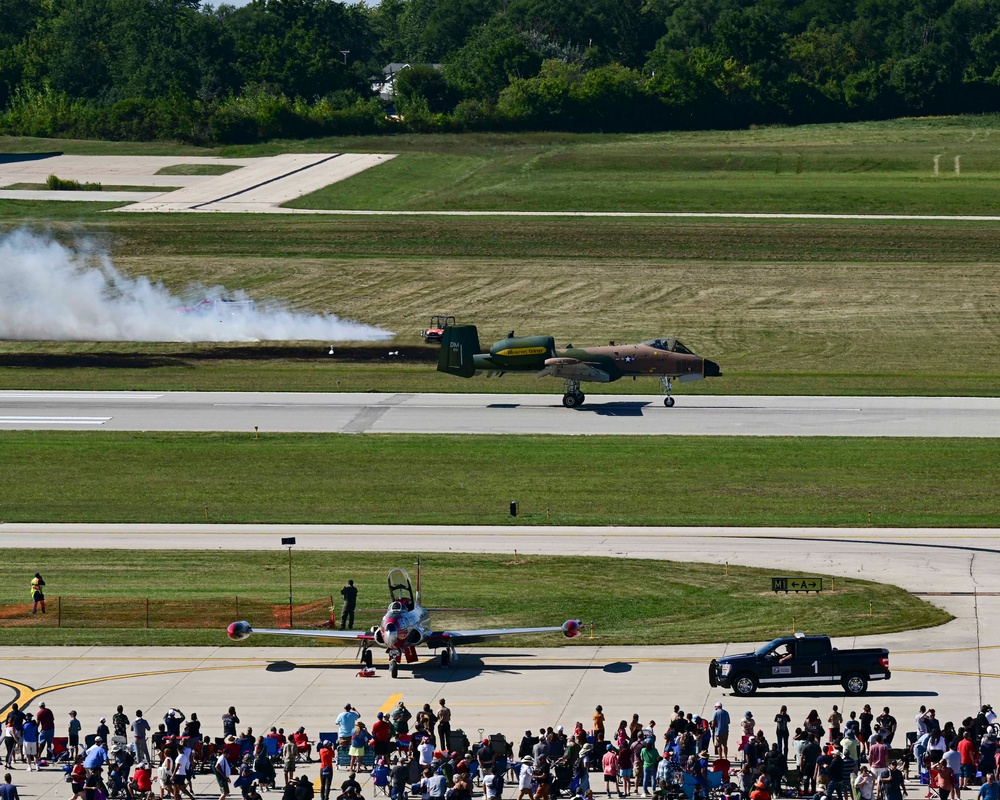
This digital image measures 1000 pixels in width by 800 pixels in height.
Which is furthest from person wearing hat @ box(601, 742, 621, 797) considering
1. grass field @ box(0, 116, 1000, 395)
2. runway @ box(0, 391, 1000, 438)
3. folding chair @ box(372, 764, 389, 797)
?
grass field @ box(0, 116, 1000, 395)

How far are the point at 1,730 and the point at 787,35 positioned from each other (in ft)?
579

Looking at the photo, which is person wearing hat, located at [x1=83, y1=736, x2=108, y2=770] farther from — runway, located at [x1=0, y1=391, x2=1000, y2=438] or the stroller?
runway, located at [x1=0, y1=391, x2=1000, y2=438]

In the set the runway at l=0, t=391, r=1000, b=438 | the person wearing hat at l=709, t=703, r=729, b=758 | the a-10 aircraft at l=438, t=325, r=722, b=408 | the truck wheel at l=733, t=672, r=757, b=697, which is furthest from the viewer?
the a-10 aircraft at l=438, t=325, r=722, b=408

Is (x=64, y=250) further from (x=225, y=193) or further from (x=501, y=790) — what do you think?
(x=501, y=790)

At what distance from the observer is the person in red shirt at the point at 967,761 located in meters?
28.3

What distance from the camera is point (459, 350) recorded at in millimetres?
70625

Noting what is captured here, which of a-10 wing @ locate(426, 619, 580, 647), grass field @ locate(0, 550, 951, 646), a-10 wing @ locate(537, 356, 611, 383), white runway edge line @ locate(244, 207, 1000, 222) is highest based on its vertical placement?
white runway edge line @ locate(244, 207, 1000, 222)

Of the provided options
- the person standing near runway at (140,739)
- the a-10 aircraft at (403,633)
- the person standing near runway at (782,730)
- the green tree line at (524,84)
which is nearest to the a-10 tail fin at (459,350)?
the a-10 aircraft at (403,633)

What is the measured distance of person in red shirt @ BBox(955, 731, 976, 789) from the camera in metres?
28.3

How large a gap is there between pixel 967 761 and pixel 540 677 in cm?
1227

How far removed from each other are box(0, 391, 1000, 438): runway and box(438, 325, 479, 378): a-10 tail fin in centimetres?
194

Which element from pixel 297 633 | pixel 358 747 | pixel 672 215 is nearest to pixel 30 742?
pixel 358 747

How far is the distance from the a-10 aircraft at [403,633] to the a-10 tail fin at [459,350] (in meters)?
32.8

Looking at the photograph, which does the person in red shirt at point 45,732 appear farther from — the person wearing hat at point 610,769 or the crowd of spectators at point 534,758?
the person wearing hat at point 610,769
